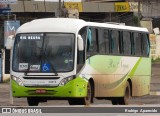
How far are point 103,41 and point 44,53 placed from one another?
3.13m

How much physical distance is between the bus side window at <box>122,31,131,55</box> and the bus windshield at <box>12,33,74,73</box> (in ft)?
13.9

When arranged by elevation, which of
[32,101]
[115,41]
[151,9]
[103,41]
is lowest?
[151,9]

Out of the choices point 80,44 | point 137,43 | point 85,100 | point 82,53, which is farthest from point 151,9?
point 80,44

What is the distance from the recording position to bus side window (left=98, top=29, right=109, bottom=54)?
23.2 m

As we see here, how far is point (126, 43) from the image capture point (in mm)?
25141

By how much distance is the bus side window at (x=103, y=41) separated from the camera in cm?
2322

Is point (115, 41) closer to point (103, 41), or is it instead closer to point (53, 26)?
point (103, 41)

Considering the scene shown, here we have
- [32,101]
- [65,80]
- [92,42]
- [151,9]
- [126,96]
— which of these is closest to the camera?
[65,80]

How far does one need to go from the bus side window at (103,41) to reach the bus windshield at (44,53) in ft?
7.36

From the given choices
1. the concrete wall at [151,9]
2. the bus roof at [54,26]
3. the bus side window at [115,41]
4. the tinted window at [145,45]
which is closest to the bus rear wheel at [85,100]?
the bus roof at [54,26]

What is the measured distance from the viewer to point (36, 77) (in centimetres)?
2097

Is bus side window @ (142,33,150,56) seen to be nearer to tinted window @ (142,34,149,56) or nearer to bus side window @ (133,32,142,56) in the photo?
→ tinted window @ (142,34,149,56)

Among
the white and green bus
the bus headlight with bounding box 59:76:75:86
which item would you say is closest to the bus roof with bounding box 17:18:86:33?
the white and green bus

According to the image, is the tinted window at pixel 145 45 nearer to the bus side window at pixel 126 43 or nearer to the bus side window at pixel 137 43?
the bus side window at pixel 137 43
